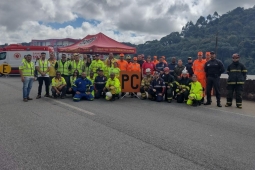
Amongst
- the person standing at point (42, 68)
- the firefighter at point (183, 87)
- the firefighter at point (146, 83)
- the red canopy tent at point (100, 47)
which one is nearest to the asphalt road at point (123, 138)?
the firefighter at point (183, 87)

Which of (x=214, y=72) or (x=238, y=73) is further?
(x=214, y=72)

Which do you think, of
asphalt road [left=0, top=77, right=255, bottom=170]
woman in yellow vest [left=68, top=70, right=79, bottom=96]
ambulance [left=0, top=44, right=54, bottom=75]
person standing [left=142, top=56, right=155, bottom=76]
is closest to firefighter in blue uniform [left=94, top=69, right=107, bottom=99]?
woman in yellow vest [left=68, top=70, right=79, bottom=96]

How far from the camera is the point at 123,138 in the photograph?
17.7 feet

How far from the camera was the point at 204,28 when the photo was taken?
9306 cm

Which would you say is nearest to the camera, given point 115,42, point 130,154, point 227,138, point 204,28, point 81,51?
point 130,154

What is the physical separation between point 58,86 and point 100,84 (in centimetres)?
176

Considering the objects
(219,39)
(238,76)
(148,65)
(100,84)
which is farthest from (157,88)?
(219,39)

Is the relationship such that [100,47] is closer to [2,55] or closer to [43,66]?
[43,66]

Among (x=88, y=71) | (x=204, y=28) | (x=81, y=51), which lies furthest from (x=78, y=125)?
(x=204, y=28)

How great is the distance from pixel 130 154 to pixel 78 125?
7.59ft

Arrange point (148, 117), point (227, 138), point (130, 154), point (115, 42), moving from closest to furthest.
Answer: point (130, 154) < point (227, 138) < point (148, 117) < point (115, 42)

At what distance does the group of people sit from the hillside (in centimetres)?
3911

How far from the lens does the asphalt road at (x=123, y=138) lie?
163 inches

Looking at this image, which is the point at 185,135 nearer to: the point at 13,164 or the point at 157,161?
the point at 157,161
